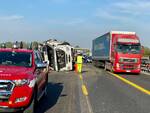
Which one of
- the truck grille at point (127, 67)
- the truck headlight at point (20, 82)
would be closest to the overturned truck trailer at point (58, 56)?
the truck grille at point (127, 67)

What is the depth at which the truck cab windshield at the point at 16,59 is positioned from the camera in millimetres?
11750

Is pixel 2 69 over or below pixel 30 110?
over

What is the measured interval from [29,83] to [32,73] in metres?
0.62

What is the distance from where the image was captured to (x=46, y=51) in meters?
37.7

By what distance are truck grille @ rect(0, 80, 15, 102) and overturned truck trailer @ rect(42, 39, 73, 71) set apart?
27.4m

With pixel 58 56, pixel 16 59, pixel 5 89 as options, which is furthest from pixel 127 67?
pixel 5 89

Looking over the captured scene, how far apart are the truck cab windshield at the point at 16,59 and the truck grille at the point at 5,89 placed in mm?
1788

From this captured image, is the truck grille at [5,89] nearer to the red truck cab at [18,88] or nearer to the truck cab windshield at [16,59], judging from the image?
the red truck cab at [18,88]

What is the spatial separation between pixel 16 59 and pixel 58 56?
26.7 m

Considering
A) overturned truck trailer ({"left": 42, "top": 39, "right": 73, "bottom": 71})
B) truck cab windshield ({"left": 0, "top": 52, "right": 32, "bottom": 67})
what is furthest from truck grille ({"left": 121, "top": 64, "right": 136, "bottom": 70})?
truck cab windshield ({"left": 0, "top": 52, "right": 32, "bottom": 67})

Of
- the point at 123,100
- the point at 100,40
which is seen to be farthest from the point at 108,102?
the point at 100,40

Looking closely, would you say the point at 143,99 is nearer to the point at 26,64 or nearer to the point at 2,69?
the point at 26,64

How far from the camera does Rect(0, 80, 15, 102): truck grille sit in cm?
977

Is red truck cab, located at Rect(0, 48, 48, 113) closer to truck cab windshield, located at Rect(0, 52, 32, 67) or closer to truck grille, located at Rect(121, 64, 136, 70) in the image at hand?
truck cab windshield, located at Rect(0, 52, 32, 67)
